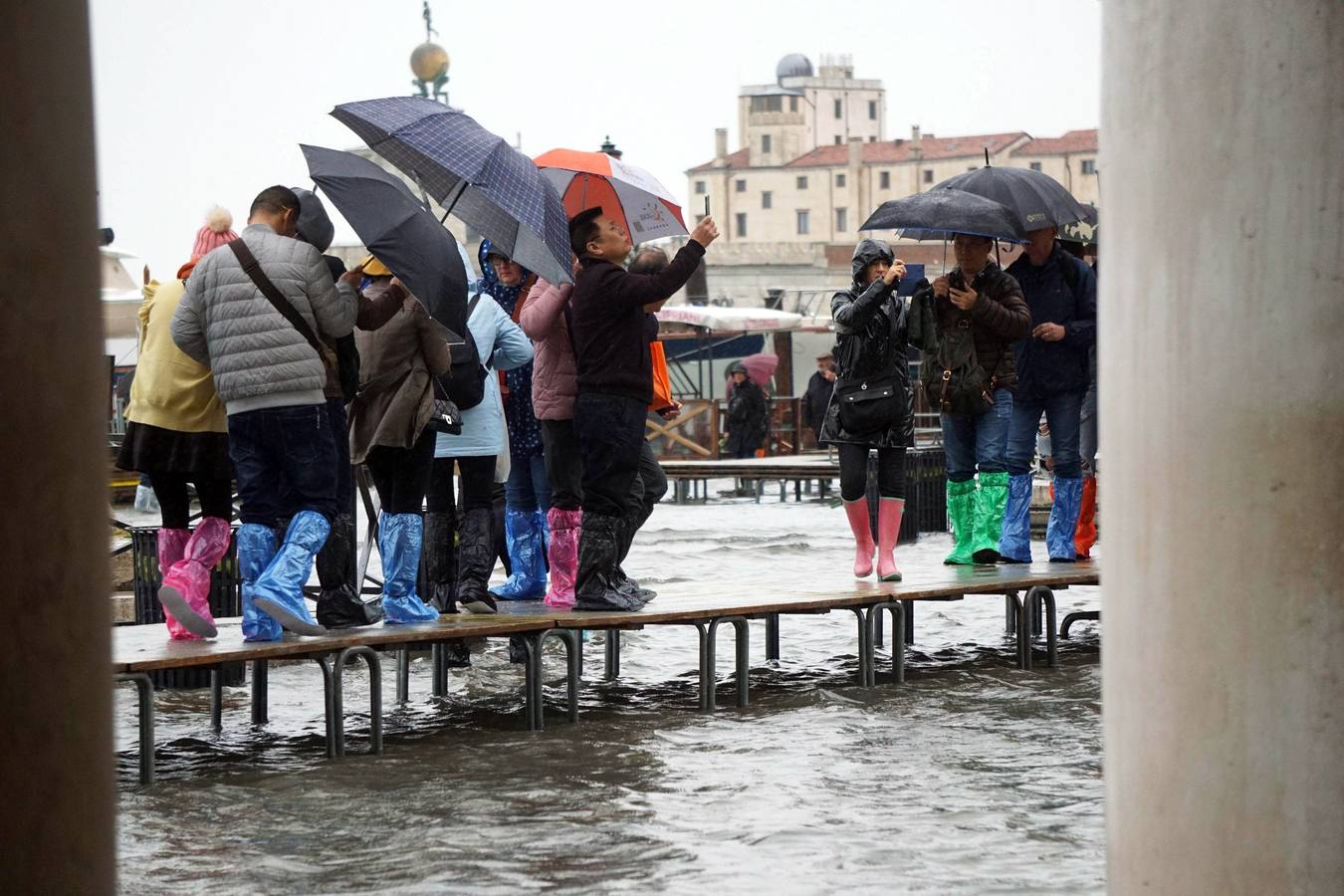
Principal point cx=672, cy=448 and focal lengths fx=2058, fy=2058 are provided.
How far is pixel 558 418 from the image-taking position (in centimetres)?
987

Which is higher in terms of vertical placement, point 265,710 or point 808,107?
point 808,107

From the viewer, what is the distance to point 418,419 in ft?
29.5

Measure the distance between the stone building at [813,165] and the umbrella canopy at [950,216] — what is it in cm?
9475

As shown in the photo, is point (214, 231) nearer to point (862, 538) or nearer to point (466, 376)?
point (466, 376)

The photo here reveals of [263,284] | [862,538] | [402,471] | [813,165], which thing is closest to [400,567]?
[402,471]

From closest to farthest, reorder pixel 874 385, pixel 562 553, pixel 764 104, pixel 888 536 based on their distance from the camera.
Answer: pixel 562 553 → pixel 874 385 → pixel 888 536 → pixel 764 104

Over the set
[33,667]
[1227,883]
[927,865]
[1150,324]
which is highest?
[1150,324]

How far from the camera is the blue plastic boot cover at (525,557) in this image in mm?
10680

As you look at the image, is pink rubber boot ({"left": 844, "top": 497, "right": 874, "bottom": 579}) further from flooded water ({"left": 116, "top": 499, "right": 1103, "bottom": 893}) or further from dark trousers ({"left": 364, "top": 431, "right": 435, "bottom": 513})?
dark trousers ({"left": 364, "top": 431, "right": 435, "bottom": 513})

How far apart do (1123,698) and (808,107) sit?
144m

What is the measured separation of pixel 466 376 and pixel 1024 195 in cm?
344

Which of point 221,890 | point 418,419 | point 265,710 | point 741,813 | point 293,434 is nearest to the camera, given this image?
point 221,890

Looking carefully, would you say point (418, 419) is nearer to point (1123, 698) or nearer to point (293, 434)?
point (293, 434)

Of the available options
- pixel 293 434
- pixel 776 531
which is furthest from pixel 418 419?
Result: pixel 776 531
